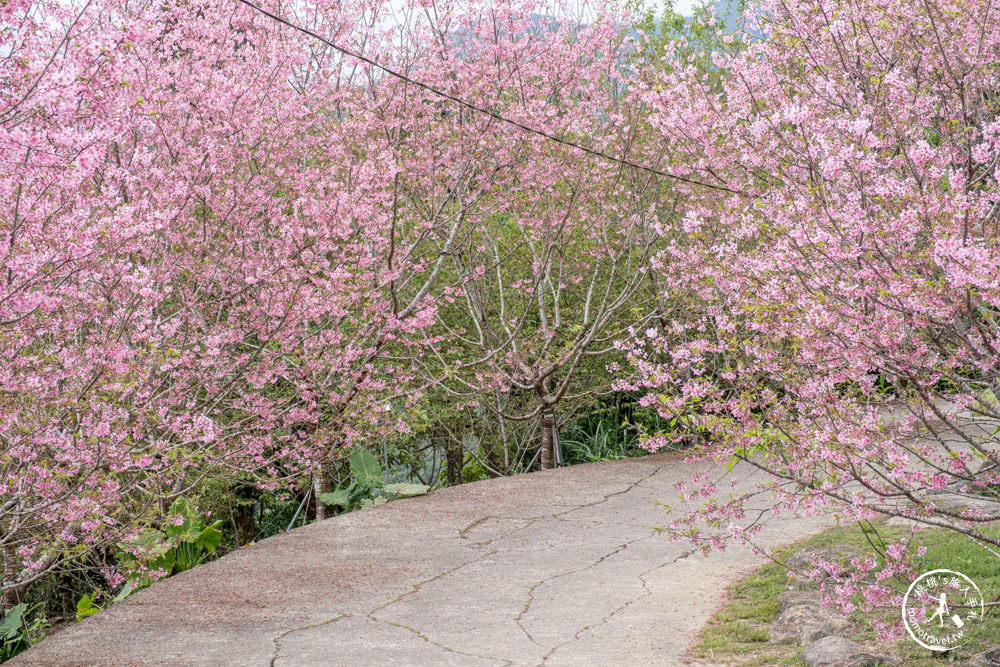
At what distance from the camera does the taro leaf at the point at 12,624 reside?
6.35 meters

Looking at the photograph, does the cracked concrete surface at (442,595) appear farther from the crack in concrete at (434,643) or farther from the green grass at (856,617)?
the green grass at (856,617)

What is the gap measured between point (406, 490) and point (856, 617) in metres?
4.95

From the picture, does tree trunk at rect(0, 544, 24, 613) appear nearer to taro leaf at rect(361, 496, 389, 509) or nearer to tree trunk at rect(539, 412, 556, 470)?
taro leaf at rect(361, 496, 389, 509)

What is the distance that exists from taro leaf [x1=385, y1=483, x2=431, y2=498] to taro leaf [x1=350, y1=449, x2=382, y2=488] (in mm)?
155

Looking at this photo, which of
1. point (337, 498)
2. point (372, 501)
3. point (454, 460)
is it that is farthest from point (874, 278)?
point (454, 460)

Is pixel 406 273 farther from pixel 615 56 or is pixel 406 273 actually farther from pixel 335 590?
pixel 335 590

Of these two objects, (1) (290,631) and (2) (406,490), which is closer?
(1) (290,631)

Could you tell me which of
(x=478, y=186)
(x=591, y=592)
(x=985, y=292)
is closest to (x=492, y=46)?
(x=478, y=186)

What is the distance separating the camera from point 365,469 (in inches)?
361

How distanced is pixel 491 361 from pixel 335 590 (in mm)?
3944

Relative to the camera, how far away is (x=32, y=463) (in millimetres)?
5020

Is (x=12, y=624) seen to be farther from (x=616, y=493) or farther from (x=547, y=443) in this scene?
(x=547, y=443)

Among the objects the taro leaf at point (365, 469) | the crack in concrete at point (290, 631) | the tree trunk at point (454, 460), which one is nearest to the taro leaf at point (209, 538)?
the taro leaf at point (365, 469)

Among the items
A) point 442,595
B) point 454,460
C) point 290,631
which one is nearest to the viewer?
point 290,631
